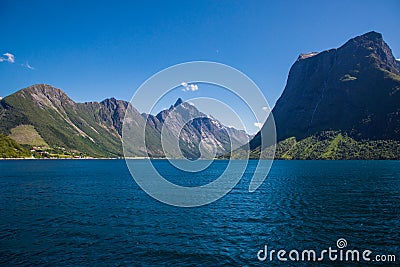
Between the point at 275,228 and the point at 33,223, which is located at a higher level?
the point at 275,228

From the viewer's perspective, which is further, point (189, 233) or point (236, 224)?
point (236, 224)

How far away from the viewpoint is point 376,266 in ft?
93.4

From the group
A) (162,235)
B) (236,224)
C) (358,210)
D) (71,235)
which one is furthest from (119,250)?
(358,210)

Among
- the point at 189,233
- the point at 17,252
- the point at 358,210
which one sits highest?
the point at 358,210

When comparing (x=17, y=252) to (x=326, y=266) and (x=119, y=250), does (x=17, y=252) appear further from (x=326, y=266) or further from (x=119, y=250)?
(x=326, y=266)

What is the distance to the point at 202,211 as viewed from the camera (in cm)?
5525

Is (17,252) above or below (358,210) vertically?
below

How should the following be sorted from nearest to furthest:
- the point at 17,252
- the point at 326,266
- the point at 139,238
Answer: the point at 326,266, the point at 17,252, the point at 139,238

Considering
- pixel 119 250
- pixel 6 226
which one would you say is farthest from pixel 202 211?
pixel 6 226

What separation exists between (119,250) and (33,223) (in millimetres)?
21193

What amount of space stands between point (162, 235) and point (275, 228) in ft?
58.4

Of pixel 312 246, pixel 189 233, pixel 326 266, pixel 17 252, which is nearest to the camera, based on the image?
pixel 326 266

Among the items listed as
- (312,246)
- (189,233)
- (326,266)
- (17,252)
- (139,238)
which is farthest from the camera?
(189,233)

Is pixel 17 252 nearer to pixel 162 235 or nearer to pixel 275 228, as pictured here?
pixel 162 235
